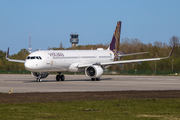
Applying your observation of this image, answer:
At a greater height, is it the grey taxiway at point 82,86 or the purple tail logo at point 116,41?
the purple tail logo at point 116,41

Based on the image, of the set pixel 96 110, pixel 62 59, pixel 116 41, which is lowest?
pixel 96 110

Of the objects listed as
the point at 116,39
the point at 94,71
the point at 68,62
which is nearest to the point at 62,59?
the point at 68,62

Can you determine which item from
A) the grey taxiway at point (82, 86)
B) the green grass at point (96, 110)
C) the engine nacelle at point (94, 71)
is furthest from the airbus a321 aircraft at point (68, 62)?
the green grass at point (96, 110)

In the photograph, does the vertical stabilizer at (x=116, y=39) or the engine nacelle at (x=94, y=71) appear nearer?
the engine nacelle at (x=94, y=71)

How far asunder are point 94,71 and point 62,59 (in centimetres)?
→ 470

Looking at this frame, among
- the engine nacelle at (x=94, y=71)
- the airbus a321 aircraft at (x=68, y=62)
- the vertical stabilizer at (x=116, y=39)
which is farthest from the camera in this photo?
the vertical stabilizer at (x=116, y=39)

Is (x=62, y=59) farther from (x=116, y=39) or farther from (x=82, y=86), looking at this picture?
(x=116, y=39)

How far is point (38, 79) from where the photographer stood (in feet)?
150

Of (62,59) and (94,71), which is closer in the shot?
(62,59)

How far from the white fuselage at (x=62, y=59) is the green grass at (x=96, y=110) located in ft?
A: 77.5

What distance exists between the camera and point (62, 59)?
156 feet

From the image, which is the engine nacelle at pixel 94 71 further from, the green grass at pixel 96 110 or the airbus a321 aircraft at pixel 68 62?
the green grass at pixel 96 110

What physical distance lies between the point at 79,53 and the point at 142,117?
36.0 m

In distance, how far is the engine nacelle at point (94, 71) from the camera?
1845 inches
